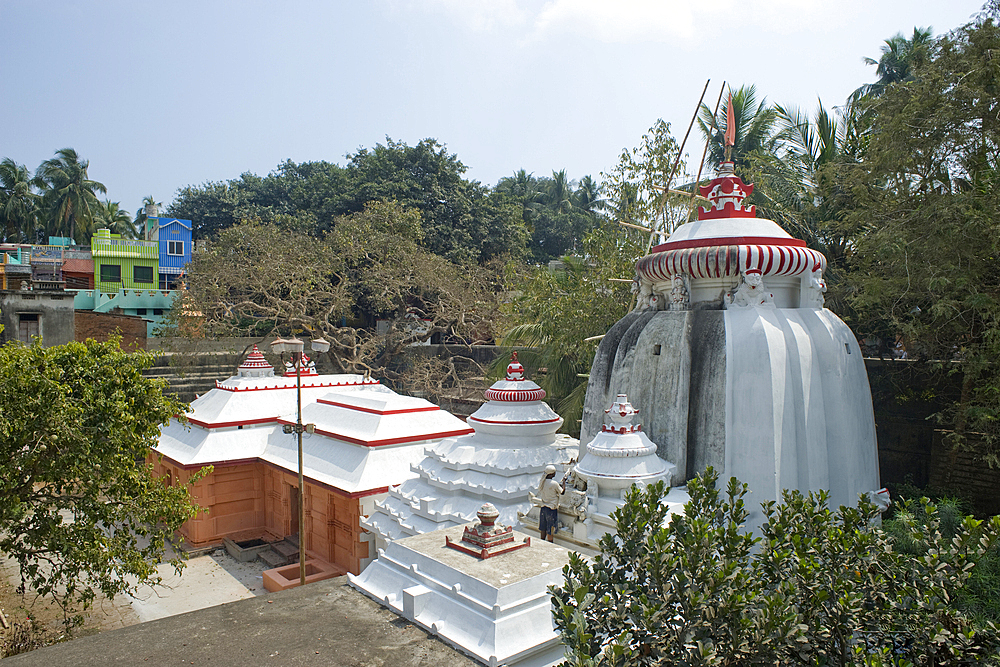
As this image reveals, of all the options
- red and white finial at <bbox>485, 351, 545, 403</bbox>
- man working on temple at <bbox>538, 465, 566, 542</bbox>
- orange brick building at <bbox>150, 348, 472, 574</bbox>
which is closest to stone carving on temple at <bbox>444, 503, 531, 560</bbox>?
man working on temple at <bbox>538, 465, 566, 542</bbox>

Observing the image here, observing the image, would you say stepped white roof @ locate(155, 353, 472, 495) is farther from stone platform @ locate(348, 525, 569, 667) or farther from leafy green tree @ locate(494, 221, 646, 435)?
stone platform @ locate(348, 525, 569, 667)

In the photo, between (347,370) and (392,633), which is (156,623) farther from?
(347,370)

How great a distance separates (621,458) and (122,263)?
40927 millimetres

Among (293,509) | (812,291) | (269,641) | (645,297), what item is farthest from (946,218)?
(293,509)

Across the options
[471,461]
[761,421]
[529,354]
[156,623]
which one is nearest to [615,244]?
[529,354]

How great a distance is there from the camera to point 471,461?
10.2 meters

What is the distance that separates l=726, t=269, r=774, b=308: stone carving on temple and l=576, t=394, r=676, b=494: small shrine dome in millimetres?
1913

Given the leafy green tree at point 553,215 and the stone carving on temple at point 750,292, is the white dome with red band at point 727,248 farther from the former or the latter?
the leafy green tree at point 553,215

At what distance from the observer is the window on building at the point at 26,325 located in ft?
73.8

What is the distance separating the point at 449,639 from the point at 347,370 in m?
20.0

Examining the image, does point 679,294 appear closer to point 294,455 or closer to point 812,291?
point 812,291

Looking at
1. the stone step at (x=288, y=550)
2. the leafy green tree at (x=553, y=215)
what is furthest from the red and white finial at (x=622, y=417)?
the leafy green tree at (x=553, y=215)

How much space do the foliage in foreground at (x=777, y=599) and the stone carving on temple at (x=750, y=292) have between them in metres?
4.15

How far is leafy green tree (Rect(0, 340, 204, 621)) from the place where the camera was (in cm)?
754
